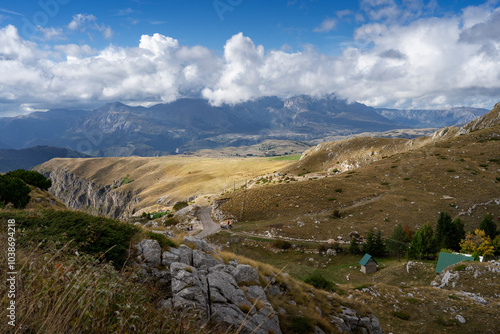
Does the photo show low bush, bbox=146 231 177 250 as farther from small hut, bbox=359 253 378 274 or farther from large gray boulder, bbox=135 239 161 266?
small hut, bbox=359 253 378 274

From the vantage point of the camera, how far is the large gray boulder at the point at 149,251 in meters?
11.0

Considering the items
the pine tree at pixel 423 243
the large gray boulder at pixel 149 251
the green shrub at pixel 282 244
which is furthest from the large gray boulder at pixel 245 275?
the pine tree at pixel 423 243

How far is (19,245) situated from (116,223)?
432cm

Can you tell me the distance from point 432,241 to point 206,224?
4326cm

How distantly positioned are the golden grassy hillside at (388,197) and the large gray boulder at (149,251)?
39.2m

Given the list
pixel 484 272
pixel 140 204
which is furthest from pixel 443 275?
pixel 140 204

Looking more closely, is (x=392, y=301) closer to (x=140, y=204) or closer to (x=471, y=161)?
(x=471, y=161)

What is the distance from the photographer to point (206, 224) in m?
57.6

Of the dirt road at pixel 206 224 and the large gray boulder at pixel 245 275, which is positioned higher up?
the large gray boulder at pixel 245 275

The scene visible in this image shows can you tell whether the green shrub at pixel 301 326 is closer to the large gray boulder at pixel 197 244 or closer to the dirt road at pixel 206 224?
the large gray boulder at pixel 197 244

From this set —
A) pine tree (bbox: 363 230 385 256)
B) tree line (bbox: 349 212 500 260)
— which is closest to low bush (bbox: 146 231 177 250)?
tree line (bbox: 349 212 500 260)

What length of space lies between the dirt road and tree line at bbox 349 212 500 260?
27.5 m

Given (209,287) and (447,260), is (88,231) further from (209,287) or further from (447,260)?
(447,260)

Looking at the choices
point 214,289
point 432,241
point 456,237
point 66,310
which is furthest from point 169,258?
point 456,237
